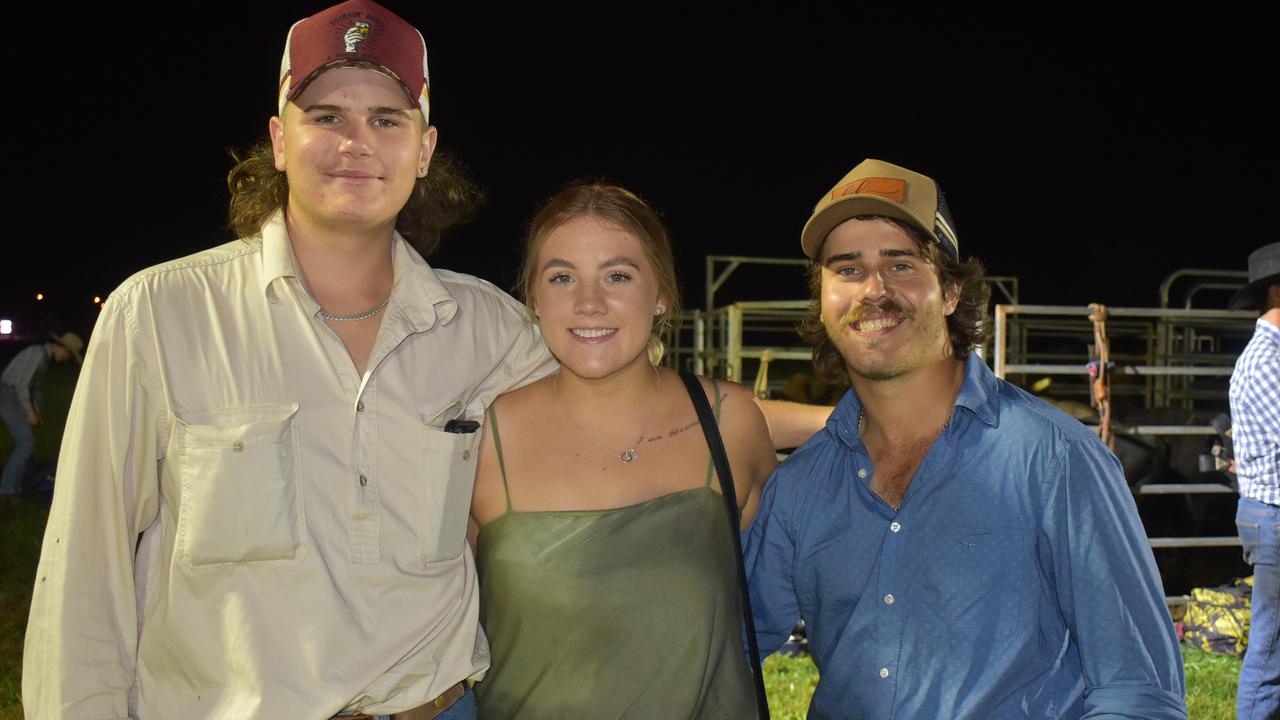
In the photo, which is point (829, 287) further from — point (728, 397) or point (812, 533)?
point (812, 533)

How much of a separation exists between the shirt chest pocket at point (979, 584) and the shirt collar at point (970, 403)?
0.86 ft

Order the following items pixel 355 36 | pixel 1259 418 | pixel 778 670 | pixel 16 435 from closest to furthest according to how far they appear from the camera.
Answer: pixel 355 36
pixel 1259 418
pixel 778 670
pixel 16 435

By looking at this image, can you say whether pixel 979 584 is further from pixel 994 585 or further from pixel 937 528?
pixel 937 528

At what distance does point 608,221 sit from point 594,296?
0.22 meters

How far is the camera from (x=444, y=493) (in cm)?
209

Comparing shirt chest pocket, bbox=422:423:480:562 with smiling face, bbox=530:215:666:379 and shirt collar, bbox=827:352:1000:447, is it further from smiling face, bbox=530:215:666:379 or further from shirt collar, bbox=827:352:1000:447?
shirt collar, bbox=827:352:1000:447

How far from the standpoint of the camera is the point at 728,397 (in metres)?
2.50

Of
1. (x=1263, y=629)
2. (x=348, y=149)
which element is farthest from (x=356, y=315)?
(x=1263, y=629)

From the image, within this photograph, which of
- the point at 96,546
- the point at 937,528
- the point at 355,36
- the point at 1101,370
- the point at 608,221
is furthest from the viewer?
the point at 1101,370

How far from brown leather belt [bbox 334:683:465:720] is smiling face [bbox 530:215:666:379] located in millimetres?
824

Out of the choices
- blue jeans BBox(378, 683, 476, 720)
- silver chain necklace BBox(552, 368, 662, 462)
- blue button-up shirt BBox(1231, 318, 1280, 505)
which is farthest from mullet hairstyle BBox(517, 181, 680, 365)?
blue button-up shirt BBox(1231, 318, 1280, 505)

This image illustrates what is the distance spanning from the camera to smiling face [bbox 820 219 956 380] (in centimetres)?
213

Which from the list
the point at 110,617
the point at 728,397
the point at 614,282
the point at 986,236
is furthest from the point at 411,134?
the point at 986,236

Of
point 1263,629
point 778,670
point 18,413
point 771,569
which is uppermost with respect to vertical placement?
point 771,569
